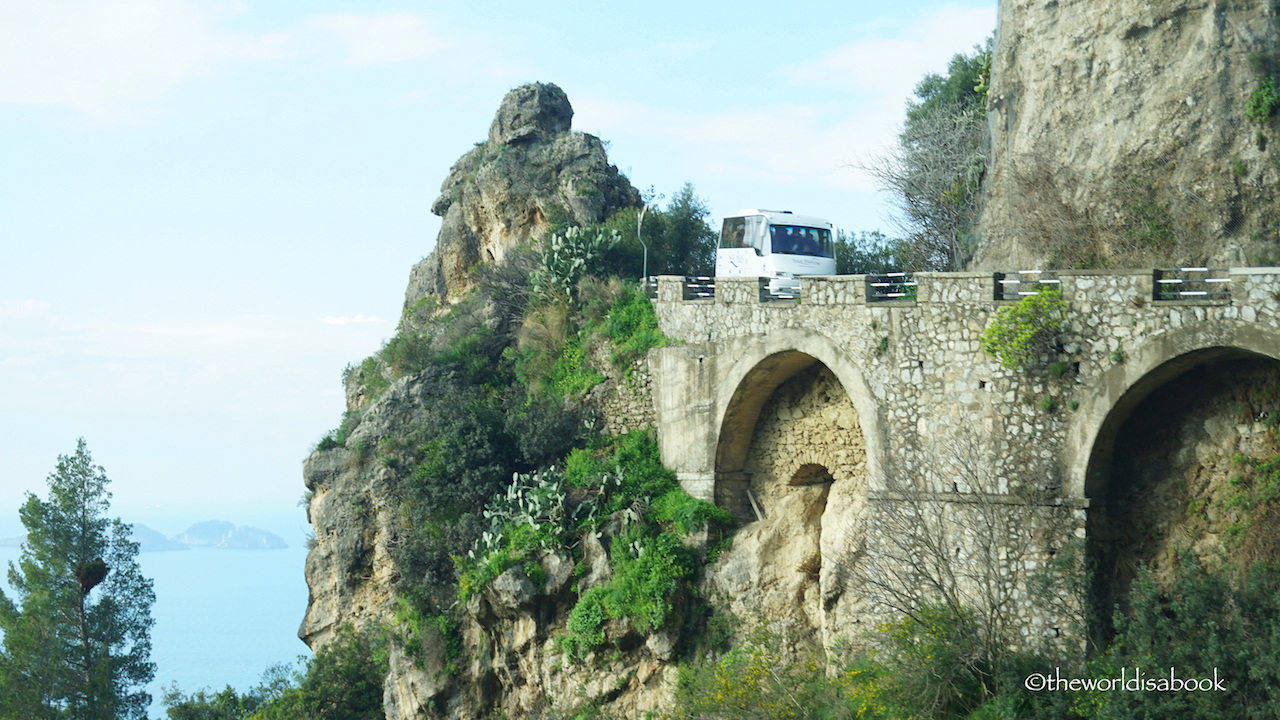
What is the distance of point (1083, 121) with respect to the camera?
20.9 meters

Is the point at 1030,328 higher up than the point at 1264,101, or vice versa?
the point at 1264,101

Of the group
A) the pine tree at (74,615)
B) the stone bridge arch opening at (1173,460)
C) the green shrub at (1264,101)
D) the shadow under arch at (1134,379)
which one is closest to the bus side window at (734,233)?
the shadow under arch at (1134,379)

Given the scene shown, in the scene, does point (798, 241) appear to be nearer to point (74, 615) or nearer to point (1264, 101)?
point (1264, 101)

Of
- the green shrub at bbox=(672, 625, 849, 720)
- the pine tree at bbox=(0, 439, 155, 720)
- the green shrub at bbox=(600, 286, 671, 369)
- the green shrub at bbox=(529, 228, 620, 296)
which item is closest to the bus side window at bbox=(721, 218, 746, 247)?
the green shrub at bbox=(600, 286, 671, 369)

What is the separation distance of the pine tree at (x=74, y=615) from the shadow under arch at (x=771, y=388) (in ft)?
65.6

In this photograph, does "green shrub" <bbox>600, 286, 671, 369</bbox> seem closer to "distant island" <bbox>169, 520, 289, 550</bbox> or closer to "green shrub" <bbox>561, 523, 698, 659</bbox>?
"green shrub" <bbox>561, 523, 698, 659</bbox>

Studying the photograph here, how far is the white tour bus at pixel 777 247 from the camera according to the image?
80.7 ft

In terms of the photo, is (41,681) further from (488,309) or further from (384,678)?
(488,309)

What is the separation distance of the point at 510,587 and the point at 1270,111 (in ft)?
49.0

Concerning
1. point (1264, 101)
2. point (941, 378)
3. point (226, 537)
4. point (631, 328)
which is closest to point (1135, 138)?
point (1264, 101)

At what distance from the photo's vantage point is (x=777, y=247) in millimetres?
24703

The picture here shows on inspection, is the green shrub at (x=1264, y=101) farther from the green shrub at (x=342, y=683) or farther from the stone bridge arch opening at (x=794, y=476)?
the green shrub at (x=342, y=683)

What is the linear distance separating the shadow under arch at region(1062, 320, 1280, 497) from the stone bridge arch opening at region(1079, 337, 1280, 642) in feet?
0.08

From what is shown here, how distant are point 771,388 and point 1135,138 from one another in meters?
7.54
